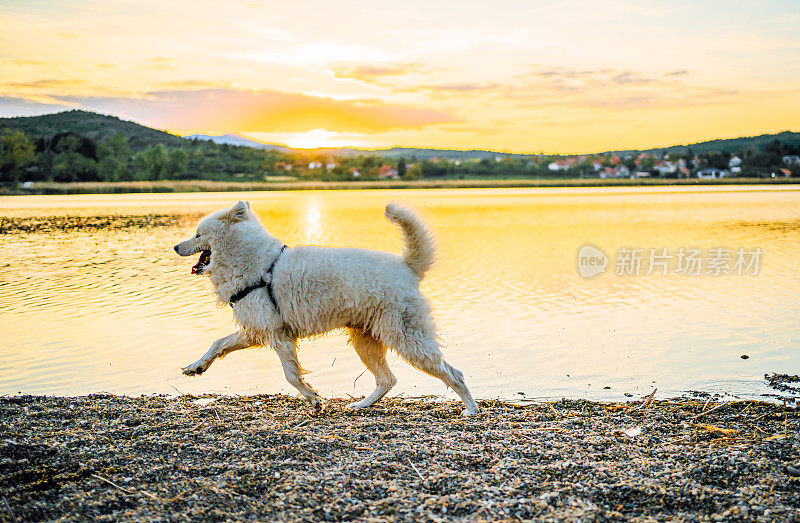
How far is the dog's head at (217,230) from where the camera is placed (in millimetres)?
7082

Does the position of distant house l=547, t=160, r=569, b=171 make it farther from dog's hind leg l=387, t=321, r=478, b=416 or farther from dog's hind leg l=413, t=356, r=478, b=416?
dog's hind leg l=387, t=321, r=478, b=416

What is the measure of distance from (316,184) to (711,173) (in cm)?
7519

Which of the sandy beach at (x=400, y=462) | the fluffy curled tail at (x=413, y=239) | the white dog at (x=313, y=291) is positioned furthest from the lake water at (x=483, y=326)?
the sandy beach at (x=400, y=462)

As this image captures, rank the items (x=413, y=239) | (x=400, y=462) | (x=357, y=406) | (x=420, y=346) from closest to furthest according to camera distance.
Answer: (x=400, y=462)
(x=420, y=346)
(x=413, y=239)
(x=357, y=406)

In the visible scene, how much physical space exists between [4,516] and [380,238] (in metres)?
24.0

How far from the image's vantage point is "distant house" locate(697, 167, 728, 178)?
412 ft

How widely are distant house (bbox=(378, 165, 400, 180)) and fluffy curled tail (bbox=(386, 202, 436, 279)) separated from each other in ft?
350

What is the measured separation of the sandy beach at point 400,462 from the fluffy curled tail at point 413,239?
5.24 ft

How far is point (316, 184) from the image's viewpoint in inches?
4289

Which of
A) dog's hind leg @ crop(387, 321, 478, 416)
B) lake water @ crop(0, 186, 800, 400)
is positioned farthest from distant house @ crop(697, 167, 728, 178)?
dog's hind leg @ crop(387, 321, 478, 416)

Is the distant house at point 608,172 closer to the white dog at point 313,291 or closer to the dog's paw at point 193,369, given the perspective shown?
the white dog at point 313,291

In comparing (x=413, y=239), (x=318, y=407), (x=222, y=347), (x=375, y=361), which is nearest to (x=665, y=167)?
(x=375, y=361)

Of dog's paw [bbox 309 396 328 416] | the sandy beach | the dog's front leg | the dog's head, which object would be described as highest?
the dog's head

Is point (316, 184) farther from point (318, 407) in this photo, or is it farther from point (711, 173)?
point (318, 407)
